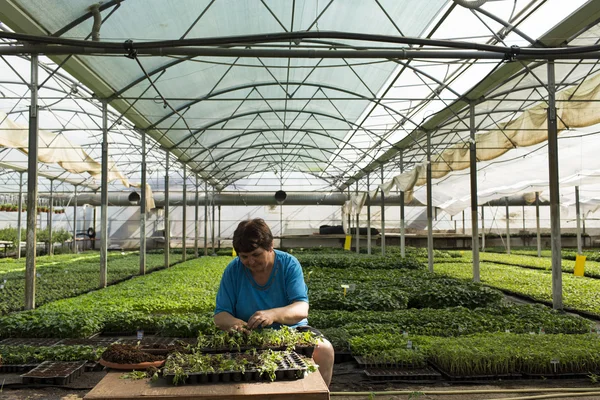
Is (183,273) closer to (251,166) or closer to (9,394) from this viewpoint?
(9,394)

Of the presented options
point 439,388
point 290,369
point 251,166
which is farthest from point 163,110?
point 251,166

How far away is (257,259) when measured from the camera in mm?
3668

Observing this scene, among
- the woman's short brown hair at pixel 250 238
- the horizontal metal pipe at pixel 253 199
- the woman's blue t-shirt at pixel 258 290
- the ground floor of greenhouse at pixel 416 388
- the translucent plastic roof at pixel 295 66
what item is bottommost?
the ground floor of greenhouse at pixel 416 388

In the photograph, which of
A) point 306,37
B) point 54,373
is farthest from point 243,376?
point 306,37

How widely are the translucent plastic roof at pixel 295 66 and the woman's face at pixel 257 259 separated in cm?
426

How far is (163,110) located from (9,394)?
11535 mm

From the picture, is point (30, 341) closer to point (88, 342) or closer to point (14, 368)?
point (88, 342)

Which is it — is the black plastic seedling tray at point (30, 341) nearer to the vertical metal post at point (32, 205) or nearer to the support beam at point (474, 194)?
the vertical metal post at point (32, 205)

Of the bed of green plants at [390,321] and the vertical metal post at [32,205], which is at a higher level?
the vertical metal post at [32,205]

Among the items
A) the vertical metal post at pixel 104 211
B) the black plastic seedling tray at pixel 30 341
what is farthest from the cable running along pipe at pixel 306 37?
the vertical metal post at pixel 104 211

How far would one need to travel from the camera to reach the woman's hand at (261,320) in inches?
134

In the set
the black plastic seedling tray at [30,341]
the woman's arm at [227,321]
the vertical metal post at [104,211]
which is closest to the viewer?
the woman's arm at [227,321]

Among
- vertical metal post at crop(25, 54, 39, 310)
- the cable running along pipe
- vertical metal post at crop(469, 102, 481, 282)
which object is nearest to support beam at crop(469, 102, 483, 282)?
vertical metal post at crop(469, 102, 481, 282)

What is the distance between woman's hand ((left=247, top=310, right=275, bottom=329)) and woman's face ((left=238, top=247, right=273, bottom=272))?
378 mm
